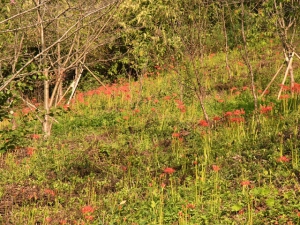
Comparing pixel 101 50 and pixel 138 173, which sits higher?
pixel 101 50

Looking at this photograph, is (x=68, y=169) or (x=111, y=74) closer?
(x=68, y=169)

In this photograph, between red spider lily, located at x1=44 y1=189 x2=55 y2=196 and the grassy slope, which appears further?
red spider lily, located at x1=44 y1=189 x2=55 y2=196

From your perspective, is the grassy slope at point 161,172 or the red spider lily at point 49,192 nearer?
the grassy slope at point 161,172

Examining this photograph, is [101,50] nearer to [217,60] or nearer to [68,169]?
[217,60]

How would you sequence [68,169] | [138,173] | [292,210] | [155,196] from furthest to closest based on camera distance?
1. [68,169]
2. [138,173]
3. [155,196]
4. [292,210]

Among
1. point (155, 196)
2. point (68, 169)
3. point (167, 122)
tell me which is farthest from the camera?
point (167, 122)

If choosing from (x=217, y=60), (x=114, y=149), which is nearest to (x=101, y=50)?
(x=217, y=60)

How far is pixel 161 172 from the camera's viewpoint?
16.4ft

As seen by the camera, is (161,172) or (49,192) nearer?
(49,192)

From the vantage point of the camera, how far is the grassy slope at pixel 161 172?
12.7 feet

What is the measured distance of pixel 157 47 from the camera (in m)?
12.6

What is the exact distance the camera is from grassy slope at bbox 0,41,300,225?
12.7 ft

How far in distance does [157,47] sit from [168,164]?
7.96m

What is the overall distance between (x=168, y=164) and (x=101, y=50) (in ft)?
28.3
